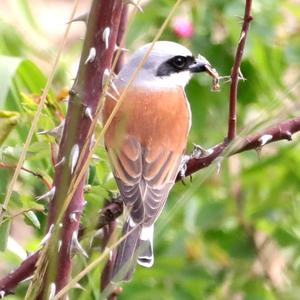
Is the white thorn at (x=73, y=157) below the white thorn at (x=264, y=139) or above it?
above

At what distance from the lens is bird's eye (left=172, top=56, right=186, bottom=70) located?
264 cm

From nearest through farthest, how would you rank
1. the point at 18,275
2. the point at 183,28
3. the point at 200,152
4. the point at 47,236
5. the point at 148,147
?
the point at 47,236 → the point at 18,275 → the point at 200,152 → the point at 148,147 → the point at 183,28

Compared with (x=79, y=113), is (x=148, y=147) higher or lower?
lower

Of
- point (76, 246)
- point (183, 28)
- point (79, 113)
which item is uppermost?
point (79, 113)

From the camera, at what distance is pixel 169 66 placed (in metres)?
2.71

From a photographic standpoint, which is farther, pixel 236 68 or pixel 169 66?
pixel 169 66

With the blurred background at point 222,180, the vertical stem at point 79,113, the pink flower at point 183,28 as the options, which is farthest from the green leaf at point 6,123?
the pink flower at point 183,28

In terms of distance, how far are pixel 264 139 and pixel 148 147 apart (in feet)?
2.31

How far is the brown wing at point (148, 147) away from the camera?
87.4 inches

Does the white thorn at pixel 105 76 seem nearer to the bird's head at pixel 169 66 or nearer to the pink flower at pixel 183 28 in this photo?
the bird's head at pixel 169 66

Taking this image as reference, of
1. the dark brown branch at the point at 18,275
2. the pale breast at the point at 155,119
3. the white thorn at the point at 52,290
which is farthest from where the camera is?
the pale breast at the point at 155,119

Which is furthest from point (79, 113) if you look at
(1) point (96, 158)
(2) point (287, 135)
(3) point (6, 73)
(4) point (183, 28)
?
(4) point (183, 28)

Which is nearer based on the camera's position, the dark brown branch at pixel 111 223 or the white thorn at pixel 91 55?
the white thorn at pixel 91 55

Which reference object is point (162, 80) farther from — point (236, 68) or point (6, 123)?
point (236, 68)
